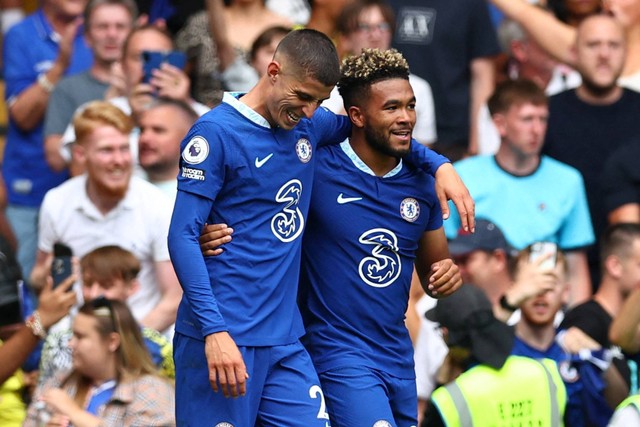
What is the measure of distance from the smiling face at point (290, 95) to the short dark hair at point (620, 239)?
11.8 ft

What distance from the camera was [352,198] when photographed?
6.79 m

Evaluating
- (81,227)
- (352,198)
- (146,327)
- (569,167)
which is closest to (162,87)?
(81,227)

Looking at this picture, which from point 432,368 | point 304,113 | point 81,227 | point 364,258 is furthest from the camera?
point 81,227

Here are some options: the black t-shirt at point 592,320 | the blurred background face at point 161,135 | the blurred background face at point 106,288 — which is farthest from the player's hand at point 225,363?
the blurred background face at point 161,135

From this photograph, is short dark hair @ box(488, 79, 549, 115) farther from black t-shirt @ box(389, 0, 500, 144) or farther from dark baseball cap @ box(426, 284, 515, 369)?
dark baseball cap @ box(426, 284, 515, 369)

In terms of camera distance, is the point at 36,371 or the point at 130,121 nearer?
the point at 36,371

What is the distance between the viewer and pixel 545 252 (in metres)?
9.12

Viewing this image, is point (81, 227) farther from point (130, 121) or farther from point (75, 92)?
point (75, 92)

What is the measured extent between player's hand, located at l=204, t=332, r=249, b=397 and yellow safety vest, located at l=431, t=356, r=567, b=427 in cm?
138

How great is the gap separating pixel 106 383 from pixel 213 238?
1859 mm

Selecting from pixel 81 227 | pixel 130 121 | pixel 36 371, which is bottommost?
pixel 36 371

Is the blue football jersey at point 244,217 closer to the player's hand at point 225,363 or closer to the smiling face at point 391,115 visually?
the player's hand at point 225,363

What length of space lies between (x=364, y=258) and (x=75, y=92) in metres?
4.48

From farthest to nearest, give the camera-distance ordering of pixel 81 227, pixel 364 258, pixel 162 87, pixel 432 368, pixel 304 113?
pixel 162 87 < pixel 81 227 < pixel 432 368 < pixel 364 258 < pixel 304 113
